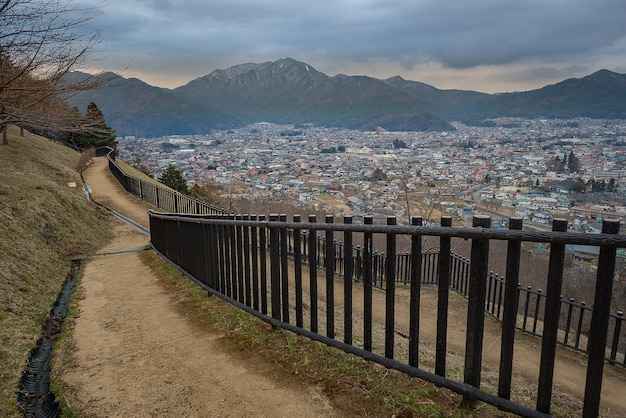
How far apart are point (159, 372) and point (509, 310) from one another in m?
3.07

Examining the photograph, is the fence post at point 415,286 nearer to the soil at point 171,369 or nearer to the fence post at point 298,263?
the soil at point 171,369

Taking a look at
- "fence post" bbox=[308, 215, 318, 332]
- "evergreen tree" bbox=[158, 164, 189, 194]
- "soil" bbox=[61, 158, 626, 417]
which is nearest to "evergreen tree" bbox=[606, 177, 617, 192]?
"soil" bbox=[61, 158, 626, 417]

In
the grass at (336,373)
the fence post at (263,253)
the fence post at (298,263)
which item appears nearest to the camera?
the grass at (336,373)

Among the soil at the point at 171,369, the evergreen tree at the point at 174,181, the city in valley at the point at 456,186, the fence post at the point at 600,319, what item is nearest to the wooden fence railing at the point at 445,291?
the fence post at the point at 600,319

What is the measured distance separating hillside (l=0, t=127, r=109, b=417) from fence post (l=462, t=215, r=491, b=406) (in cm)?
341

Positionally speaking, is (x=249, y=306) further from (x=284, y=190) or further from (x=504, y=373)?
(x=284, y=190)

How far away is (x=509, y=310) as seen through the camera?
2.51 m

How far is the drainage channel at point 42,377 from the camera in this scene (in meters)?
3.23

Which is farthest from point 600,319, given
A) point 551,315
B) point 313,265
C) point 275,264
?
point 275,264

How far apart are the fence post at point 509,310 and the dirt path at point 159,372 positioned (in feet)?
3.88

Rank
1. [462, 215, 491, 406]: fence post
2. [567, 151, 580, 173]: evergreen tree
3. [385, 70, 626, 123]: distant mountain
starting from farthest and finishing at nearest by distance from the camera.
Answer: [385, 70, 626, 123]: distant mountain → [567, 151, 580, 173]: evergreen tree → [462, 215, 491, 406]: fence post

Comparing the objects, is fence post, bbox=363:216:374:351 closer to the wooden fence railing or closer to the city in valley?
the wooden fence railing

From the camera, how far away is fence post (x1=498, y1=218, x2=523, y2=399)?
2400mm

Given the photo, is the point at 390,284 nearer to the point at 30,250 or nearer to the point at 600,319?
the point at 600,319
